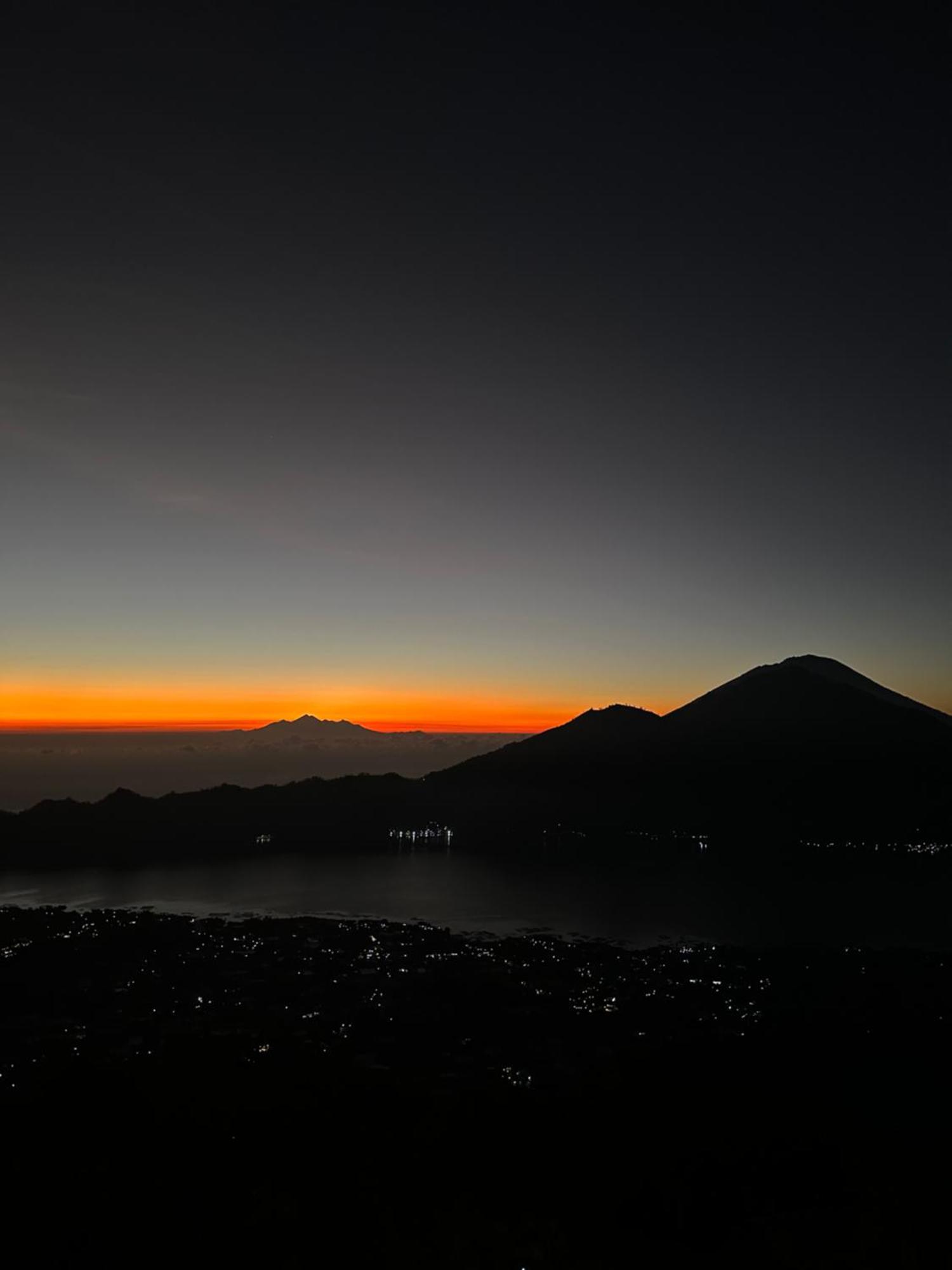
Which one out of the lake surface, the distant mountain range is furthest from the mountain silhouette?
the lake surface

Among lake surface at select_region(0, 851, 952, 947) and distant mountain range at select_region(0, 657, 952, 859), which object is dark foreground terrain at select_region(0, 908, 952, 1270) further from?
distant mountain range at select_region(0, 657, 952, 859)

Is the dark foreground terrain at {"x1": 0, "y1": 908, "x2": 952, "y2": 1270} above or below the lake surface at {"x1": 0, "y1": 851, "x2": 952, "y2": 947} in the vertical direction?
above

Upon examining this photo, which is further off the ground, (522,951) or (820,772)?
(820,772)

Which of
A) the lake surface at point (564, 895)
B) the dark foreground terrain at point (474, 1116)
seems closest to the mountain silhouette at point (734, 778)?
the lake surface at point (564, 895)

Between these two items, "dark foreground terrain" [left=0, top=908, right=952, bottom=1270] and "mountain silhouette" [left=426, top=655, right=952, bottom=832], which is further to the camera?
"mountain silhouette" [left=426, top=655, right=952, bottom=832]

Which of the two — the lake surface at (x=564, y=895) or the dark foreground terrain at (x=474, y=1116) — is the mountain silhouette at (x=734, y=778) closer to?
the lake surface at (x=564, y=895)

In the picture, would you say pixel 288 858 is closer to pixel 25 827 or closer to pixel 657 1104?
pixel 25 827

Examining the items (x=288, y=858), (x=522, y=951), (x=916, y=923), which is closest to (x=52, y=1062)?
(x=522, y=951)
